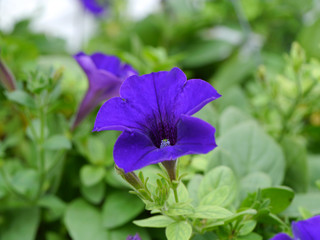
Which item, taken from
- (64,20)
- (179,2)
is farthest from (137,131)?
(64,20)

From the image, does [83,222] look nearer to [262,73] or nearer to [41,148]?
[41,148]

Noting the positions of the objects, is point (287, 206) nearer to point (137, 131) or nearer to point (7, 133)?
point (137, 131)

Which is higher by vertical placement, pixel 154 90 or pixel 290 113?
pixel 154 90

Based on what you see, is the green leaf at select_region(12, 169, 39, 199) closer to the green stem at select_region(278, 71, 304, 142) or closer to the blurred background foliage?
the blurred background foliage

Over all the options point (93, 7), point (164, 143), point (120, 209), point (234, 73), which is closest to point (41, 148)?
point (120, 209)

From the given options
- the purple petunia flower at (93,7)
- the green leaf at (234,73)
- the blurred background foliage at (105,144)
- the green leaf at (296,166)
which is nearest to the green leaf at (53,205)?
the blurred background foliage at (105,144)

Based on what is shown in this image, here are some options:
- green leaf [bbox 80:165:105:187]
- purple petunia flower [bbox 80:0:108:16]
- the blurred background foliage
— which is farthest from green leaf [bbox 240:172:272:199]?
purple petunia flower [bbox 80:0:108:16]
